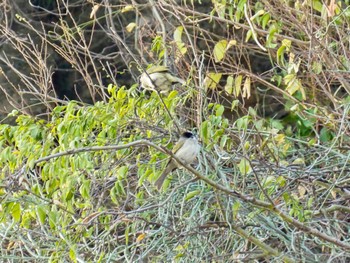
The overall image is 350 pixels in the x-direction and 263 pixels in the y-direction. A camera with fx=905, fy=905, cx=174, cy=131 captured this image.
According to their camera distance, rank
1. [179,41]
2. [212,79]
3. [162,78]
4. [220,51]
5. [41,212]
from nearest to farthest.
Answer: [41,212]
[162,78]
[212,79]
[220,51]
[179,41]

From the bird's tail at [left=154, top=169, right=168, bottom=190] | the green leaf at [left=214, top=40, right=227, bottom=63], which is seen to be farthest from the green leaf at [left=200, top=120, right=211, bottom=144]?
the green leaf at [left=214, top=40, right=227, bottom=63]

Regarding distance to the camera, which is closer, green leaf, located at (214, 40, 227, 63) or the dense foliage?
the dense foliage

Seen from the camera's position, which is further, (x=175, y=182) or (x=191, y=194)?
(x=175, y=182)

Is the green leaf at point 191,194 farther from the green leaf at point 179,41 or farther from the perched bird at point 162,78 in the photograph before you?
the green leaf at point 179,41

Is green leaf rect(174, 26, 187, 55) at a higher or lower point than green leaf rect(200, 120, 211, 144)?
lower

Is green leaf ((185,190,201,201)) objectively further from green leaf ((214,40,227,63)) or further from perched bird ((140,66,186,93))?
green leaf ((214,40,227,63))

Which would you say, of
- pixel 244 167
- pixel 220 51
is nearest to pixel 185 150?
pixel 244 167

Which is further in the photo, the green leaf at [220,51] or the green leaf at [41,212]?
Result: the green leaf at [220,51]

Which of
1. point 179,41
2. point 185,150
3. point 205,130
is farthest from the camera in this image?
point 179,41

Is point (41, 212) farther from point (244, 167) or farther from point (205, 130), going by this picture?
point (244, 167)

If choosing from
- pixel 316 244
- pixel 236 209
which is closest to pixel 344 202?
pixel 316 244

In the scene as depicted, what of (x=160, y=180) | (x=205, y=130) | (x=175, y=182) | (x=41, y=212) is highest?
(x=205, y=130)

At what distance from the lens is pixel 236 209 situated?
4102 mm

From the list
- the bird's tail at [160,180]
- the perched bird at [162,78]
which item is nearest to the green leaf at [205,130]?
the bird's tail at [160,180]
